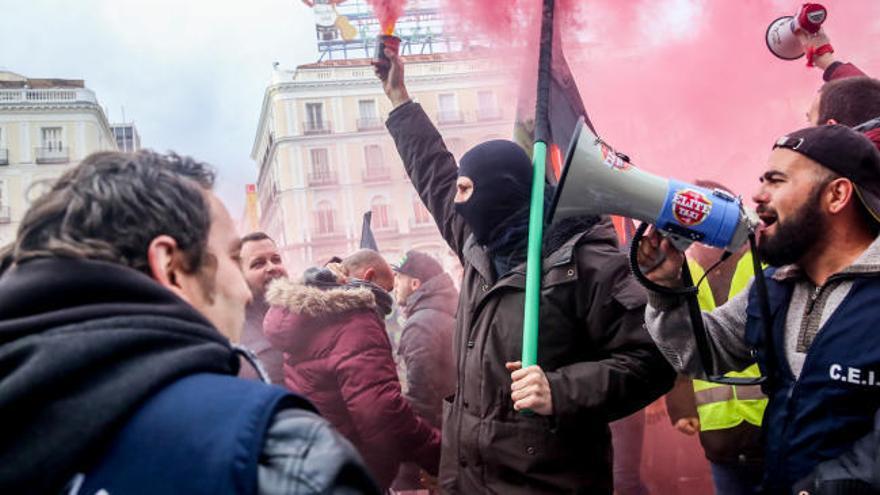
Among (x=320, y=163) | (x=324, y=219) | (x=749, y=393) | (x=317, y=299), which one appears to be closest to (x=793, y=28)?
(x=749, y=393)

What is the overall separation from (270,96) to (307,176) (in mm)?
1673

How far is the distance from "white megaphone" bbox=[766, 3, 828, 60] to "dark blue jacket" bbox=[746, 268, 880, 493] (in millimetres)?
2295

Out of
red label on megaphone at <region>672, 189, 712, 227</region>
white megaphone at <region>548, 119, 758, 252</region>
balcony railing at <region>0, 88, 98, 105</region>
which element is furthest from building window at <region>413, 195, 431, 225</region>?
red label on megaphone at <region>672, 189, 712, 227</region>

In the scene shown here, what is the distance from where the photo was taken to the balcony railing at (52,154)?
20.4 feet

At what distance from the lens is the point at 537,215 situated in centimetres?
260

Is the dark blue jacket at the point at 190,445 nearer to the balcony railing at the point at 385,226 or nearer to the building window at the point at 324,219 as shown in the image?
the building window at the point at 324,219

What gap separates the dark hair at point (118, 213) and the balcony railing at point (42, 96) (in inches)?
282

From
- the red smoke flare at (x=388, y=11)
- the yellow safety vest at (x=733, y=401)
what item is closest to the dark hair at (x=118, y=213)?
the red smoke flare at (x=388, y=11)

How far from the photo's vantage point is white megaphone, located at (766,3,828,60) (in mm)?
3795

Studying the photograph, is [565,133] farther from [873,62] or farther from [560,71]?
[873,62]

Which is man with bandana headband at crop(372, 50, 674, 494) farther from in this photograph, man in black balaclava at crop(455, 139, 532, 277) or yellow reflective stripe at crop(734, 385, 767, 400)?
yellow reflective stripe at crop(734, 385, 767, 400)

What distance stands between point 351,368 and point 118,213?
2265 mm

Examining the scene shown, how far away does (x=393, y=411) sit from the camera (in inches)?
134

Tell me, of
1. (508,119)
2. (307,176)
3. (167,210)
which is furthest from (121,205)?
(307,176)
